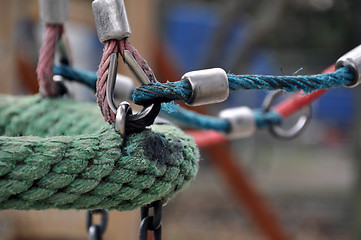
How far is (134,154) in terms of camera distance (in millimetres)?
370

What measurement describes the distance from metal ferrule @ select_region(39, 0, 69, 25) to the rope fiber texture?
0.26 metres

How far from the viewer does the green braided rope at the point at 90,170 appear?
355mm

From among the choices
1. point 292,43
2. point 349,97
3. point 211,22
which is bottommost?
point 349,97

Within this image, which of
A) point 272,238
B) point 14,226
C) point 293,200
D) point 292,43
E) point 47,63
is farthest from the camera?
point 292,43

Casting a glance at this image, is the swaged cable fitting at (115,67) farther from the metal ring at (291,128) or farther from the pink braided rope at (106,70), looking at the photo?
the metal ring at (291,128)

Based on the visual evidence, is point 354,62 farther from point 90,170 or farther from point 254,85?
point 90,170

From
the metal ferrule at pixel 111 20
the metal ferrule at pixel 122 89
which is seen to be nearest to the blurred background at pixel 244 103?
the metal ferrule at pixel 111 20

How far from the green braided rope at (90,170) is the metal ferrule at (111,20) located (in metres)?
0.09

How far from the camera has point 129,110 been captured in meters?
0.38

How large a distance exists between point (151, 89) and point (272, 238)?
1546 millimetres

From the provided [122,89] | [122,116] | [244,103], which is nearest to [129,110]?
[122,116]

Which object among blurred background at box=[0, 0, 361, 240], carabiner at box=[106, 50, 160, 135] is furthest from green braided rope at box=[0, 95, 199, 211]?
blurred background at box=[0, 0, 361, 240]

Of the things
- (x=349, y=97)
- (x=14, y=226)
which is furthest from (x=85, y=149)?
(x=349, y=97)

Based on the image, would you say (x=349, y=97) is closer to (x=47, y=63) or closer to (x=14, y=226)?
(x=14, y=226)
